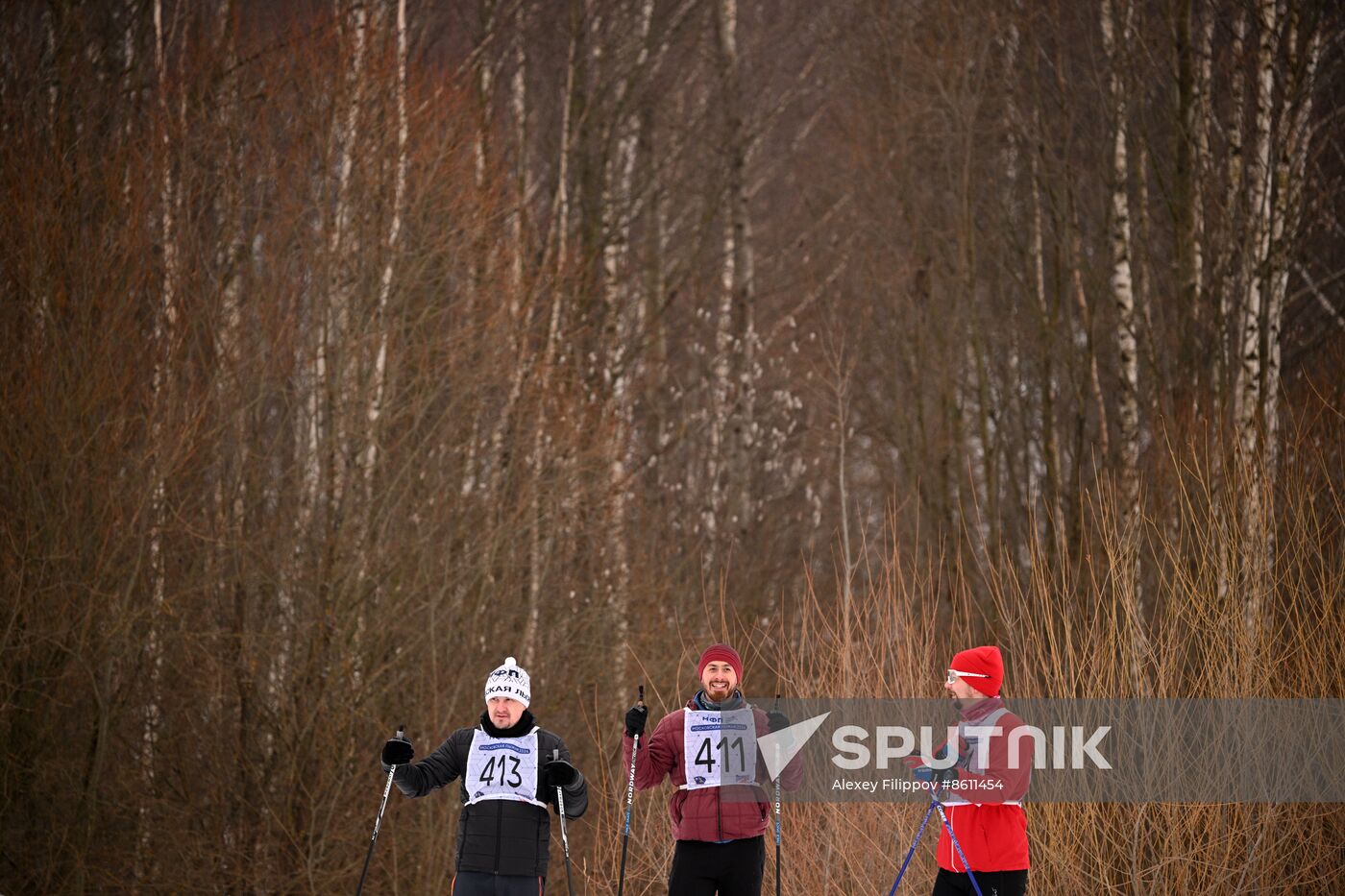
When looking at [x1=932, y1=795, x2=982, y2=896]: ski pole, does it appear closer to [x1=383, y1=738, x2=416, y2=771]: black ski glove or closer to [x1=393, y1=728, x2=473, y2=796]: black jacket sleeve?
[x1=393, y1=728, x2=473, y2=796]: black jacket sleeve

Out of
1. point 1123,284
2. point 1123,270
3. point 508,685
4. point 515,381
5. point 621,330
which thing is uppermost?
point 621,330

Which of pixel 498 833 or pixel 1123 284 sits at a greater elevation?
pixel 1123 284

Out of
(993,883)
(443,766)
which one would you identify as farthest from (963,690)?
(443,766)

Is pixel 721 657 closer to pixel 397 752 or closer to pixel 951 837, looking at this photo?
pixel 951 837

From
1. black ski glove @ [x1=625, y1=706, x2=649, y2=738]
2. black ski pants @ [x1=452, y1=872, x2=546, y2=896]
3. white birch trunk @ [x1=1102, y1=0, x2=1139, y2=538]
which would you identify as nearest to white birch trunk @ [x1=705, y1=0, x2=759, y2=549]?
white birch trunk @ [x1=1102, y1=0, x2=1139, y2=538]

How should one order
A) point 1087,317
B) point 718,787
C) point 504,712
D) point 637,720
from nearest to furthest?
point 504,712, point 718,787, point 637,720, point 1087,317

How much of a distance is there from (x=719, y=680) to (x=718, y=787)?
44cm

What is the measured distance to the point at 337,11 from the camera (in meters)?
15.3

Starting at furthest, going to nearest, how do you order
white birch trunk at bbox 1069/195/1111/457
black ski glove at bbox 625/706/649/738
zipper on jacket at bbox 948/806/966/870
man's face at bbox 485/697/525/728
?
white birch trunk at bbox 1069/195/1111/457
black ski glove at bbox 625/706/649/738
man's face at bbox 485/697/525/728
zipper on jacket at bbox 948/806/966/870

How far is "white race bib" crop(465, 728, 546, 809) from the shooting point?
5.91 m

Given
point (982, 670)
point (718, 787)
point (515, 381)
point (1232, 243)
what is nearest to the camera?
point (982, 670)

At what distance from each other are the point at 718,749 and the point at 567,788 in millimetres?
640

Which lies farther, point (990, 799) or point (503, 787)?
point (503, 787)

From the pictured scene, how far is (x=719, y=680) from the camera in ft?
20.1
